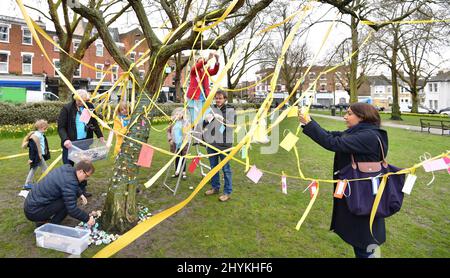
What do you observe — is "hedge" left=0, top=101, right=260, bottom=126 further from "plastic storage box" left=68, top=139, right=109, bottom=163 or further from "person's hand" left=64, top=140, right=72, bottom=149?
"person's hand" left=64, top=140, right=72, bottom=149

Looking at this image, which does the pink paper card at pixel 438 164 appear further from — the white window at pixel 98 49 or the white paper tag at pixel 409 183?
the white window at pixel 98 49

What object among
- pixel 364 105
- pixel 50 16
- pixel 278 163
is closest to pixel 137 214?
pixel 364 105

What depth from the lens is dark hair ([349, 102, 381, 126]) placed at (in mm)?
2611

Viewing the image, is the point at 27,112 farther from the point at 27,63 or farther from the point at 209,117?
the point at 27,63

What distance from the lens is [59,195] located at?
11.5 ft

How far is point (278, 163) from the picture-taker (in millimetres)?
8289

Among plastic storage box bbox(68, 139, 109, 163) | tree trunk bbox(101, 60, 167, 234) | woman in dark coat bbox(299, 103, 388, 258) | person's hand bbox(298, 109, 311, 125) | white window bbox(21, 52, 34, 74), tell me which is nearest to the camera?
woman in dark coat bbox(299, 103, 388, 258)

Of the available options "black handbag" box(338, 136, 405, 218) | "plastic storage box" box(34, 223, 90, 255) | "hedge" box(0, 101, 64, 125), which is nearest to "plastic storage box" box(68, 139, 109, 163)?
"plastic storage box" box(34, 223, 90, 255)

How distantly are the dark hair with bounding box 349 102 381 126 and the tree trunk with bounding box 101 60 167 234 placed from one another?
2515mm

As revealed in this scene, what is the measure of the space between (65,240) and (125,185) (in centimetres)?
90

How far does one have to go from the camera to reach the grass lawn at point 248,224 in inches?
136

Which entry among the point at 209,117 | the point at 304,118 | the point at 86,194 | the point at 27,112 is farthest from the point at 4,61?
the point at 304,118
